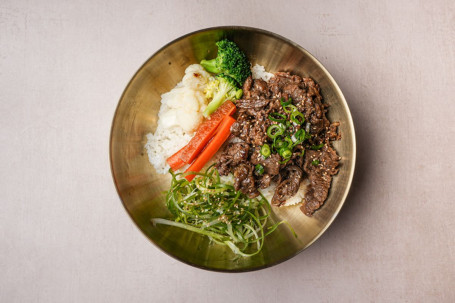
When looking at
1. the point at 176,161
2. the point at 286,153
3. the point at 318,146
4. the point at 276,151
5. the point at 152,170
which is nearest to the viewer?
the point at 286,153

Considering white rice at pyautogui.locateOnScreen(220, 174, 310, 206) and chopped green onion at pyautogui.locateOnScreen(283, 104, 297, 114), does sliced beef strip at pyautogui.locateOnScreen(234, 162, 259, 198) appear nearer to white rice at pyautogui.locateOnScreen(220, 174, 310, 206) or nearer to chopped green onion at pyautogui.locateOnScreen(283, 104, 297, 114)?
white rice at pyautogui.locateOnScreen(220, 174, 310, 206)

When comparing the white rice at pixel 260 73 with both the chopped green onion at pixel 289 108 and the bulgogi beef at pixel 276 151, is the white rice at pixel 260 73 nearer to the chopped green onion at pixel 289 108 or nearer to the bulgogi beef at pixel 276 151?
the bulgogi beef at pixel 276 151

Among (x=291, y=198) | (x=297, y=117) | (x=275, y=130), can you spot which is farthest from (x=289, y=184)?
(x=297, y=117)

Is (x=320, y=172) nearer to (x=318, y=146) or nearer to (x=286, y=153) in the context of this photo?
(x=318, y=146)

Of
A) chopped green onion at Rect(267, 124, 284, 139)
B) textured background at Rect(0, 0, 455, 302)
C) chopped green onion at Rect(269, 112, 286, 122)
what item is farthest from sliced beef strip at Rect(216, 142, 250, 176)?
textured background at Rect(0, 0, 455, 302)

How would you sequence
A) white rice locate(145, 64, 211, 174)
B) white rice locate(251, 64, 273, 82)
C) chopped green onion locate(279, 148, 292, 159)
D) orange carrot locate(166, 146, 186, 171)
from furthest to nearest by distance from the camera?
1. white rice locate(251, 64, 273, 82)
2. orange carrot locate(166, 146, 186, 171)
3. white rice locate(145, 64, 211, 174)
4. chopped green onion locate(279, 148, 292, 159)

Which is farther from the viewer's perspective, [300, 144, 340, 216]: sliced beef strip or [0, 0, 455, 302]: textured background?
[0, 0, 455, 302]: textured background

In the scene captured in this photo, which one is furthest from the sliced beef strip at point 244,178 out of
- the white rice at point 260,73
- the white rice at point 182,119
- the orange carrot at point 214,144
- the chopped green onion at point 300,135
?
the white rice at point 260,73
